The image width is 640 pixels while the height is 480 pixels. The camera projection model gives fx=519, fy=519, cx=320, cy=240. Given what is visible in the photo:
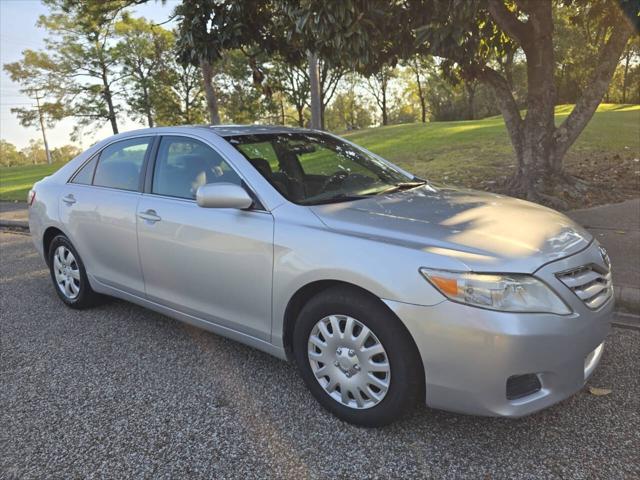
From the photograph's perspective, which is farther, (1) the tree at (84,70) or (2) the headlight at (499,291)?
(1) the tree at (84,70)

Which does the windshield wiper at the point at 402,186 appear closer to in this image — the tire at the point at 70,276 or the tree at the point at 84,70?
the tire at the point at 70,276

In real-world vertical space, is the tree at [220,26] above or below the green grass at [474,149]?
above

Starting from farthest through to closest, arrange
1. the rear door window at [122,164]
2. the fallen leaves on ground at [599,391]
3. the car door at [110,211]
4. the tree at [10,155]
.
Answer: the tree at [10,155] → the rear door window at [122,164] → the car door at [110,211] → the fallen leaves on ground at [599,391]

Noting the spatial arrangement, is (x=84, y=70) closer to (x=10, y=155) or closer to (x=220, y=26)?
(x=220, y=26)

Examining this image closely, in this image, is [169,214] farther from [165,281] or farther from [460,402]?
[460,402]

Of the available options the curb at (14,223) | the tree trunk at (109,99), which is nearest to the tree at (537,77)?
the curb at (14,223)

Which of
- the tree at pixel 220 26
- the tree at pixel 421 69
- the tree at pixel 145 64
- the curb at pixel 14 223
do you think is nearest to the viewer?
the tree at pixel 220 26

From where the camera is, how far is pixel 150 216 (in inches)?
146

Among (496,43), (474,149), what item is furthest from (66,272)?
(474,149)

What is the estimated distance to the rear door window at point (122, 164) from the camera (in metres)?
4.04

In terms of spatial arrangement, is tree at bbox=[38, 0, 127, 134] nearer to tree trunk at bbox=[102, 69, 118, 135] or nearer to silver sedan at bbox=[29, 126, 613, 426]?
tree trunk at bbox=[102, 69, 118, 135]

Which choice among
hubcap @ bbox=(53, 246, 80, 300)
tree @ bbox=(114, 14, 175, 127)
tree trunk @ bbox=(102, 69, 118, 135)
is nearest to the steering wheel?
hubcap @ bbox=(53, 246, 80, 300)

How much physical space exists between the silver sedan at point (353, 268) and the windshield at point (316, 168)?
0.02 m

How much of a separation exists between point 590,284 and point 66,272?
4.25m
